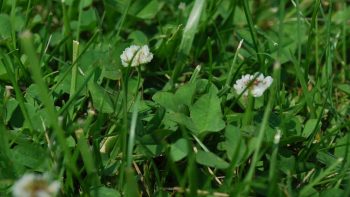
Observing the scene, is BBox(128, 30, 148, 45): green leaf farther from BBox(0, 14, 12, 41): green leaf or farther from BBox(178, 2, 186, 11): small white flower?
BBox(0, 14, 12, 41): green leaf

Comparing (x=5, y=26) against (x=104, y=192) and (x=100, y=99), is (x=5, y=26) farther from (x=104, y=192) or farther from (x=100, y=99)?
(x=104, y=192)

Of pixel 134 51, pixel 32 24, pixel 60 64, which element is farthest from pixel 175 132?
pixel 32 24

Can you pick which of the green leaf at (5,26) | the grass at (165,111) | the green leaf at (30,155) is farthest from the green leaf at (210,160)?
the green leaf at (5,26)

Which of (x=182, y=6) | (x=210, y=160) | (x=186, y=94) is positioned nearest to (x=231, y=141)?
(x=210, y=160)

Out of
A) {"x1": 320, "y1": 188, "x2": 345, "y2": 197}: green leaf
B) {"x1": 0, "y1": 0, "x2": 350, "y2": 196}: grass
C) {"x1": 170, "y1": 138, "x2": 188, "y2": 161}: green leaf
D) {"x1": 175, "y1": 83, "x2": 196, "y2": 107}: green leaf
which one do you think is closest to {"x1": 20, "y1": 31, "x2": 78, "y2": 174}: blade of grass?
→ {"x1": 0, "y1": 0, "x2": 350, "y2": 196}: grass

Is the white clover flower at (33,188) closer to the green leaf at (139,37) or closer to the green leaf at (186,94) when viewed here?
the green leaf at (186,94)
